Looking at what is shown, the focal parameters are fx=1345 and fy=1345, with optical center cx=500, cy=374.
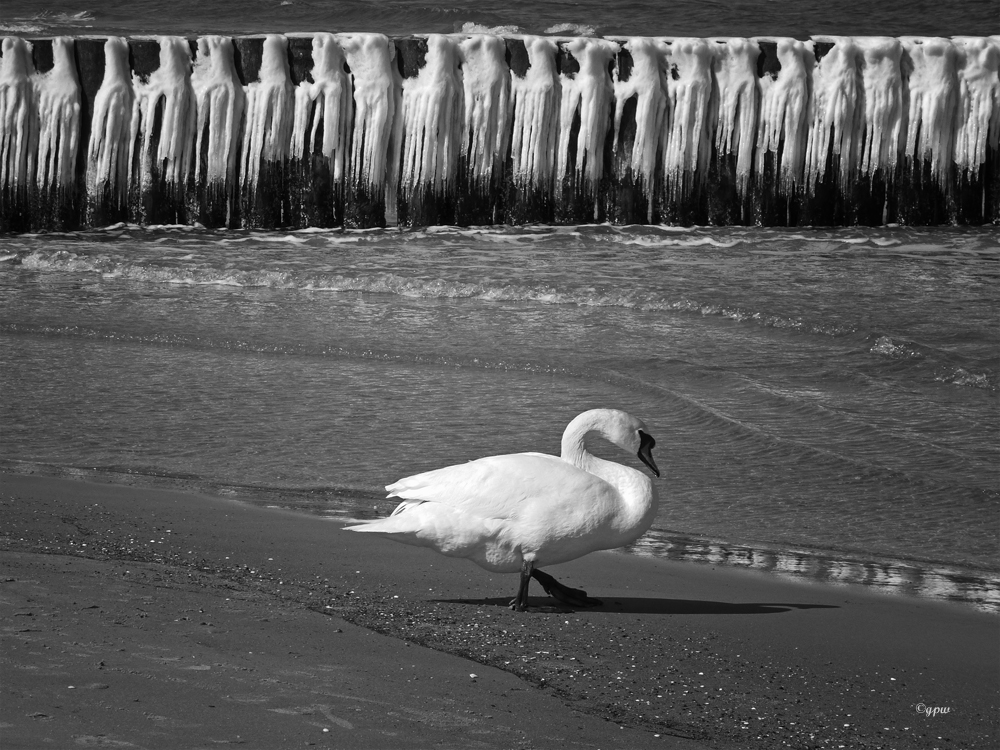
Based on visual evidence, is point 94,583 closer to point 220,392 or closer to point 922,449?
point 220,392

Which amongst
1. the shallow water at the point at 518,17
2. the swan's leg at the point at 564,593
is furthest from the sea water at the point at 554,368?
the shallow water at the point at 518,17

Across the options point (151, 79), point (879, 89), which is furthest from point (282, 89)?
point (879, 89)

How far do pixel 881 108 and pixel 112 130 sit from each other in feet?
25.1

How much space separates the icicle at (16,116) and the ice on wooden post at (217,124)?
5.17 feet

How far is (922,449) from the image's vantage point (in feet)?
21.8

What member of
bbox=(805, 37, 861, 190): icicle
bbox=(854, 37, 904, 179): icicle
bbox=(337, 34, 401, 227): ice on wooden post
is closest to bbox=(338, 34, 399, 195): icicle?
bbox=(337, 34, 401, 227): ice on wooden post

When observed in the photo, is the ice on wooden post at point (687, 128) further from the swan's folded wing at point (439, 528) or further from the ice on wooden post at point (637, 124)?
the swan's folded wing at point (439, 528)

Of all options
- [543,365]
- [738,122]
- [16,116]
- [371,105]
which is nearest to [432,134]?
[371,105]

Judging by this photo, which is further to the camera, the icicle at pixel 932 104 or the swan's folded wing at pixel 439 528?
the icicle at pixel 932 104

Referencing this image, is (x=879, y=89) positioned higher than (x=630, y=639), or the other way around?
(x=879, y=89)

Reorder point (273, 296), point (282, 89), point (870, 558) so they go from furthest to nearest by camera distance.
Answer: point (282, 89)
point (273, 296)
point (870, 558)

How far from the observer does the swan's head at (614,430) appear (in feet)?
15.1

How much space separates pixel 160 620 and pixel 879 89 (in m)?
11.5

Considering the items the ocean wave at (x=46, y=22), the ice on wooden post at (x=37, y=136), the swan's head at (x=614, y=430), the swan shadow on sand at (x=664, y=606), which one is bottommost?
the swan shadow on sand at (x=664, y=606)
